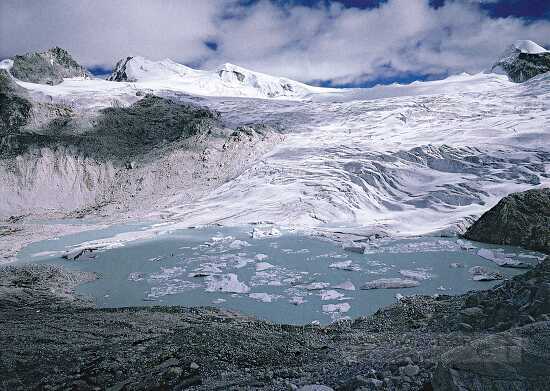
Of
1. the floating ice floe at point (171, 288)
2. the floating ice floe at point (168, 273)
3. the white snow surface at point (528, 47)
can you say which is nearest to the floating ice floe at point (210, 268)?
the floating ice floe at point (168, 273)

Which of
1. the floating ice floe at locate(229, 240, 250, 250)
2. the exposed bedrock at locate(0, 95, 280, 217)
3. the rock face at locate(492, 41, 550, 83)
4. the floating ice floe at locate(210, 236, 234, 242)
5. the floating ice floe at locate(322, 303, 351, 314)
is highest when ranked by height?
the rock face at locate(492, 41, 550, 83)

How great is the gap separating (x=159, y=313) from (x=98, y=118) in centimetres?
2047

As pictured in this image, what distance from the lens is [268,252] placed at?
10031 millimetres

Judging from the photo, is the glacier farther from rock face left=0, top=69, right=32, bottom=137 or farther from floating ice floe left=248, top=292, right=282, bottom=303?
floating ice floe left=248, top=292, right=282, bottom=303

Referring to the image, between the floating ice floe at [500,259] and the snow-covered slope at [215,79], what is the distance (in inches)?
1184

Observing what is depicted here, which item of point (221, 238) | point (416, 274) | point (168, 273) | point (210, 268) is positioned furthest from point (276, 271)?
point (221, 238)

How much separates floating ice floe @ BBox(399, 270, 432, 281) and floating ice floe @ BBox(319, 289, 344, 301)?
5.36 feet

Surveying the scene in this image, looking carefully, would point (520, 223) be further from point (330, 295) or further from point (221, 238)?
point (221, 238)

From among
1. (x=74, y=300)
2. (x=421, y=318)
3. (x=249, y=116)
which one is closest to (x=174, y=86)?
(x=249, y=116)

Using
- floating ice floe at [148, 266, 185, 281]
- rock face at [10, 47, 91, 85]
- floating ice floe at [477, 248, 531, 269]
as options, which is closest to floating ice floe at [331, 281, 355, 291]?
floating ice floe at [148, 266, 185, 281]

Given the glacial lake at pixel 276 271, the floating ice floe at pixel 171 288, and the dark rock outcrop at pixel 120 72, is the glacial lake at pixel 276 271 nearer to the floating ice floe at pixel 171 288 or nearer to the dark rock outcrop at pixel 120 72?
the floating ice floe at pixel 171 288

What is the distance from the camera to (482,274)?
7.83 metres

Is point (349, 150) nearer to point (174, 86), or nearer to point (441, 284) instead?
point (441, 284)

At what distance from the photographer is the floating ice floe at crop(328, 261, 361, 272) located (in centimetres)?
850
